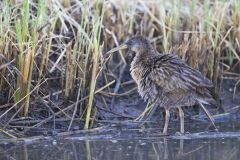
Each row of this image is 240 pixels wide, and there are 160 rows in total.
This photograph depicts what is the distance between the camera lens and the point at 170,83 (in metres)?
6.72

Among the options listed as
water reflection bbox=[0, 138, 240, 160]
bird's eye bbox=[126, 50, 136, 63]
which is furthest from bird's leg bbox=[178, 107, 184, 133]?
bird's eye bbox=[126, 50, 136, 63]

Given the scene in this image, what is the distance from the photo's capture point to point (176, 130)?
7.03 metres

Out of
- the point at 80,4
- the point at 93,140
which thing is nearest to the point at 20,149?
the point at 93,140

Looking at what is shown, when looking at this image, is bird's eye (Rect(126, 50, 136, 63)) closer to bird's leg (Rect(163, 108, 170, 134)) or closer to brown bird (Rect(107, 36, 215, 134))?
brown bird (Rect(107, 36, 215, 134))

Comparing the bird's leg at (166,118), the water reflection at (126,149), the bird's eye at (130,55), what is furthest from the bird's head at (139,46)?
the water reflection at (126,149)

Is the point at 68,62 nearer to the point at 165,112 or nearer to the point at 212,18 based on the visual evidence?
the point at 165,112

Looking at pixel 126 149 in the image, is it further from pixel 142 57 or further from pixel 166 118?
pixel 142 57

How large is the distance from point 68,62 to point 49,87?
0.49 metres

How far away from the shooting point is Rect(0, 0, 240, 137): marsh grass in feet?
22.1

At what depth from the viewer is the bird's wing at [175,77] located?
6.70m

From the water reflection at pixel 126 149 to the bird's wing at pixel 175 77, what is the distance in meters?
0.55

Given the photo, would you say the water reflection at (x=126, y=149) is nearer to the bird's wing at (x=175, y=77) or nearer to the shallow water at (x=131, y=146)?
the shallow water at (x=131, y=146)

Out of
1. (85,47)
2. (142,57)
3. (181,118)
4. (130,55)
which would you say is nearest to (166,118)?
(181,118)

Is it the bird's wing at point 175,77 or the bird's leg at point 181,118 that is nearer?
the bird's wing at point 175,77
